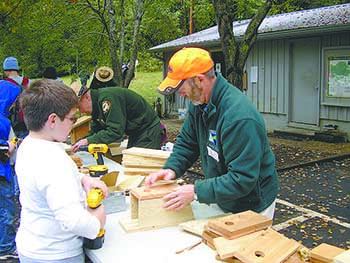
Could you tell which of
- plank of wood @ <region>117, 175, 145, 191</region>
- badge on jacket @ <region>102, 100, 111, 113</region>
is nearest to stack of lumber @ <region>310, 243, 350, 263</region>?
plank of wood @ <region>117, 175, 145, 191</region>

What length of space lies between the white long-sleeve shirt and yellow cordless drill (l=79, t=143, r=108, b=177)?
1.03 m

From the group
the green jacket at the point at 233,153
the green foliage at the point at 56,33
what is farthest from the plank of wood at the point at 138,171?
the green foliage at the point at 56,33

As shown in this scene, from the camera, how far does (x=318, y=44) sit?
1068 centimetres

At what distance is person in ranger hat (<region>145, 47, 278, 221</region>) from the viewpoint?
202 centimetres

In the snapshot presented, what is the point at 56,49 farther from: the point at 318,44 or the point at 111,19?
the point at 318,44

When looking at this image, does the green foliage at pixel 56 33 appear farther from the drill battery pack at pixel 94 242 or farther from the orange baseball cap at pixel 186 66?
the drill battery pack at pixel 94 242

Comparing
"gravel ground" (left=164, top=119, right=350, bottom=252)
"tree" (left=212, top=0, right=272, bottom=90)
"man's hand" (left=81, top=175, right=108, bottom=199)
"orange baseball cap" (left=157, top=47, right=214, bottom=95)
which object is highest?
"tree" (left=212, top=0, right=272, bottom=90)

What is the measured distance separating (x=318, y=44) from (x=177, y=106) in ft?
21.2

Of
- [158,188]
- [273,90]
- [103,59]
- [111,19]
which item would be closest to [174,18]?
[103,59]

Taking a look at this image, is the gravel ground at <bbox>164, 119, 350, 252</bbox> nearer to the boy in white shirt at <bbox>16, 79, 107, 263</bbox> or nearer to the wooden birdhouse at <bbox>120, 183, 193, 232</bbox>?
the wooden birdhouse at <bbox>120, 183, 193, 232</bbox>

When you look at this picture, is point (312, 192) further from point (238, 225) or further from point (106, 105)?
point (238, 225)

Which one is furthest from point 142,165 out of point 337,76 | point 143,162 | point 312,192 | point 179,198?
point 337,76

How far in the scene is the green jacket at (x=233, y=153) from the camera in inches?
79.4

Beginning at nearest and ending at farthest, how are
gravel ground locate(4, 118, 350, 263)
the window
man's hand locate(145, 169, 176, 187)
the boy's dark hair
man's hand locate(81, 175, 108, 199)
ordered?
the boy's dark hair
man's hand locate(81, 175, 108, 199)
man's hand locate(145, 169, 176, 187)
gravel ground locate(4, 118, 350, 263)
the window
